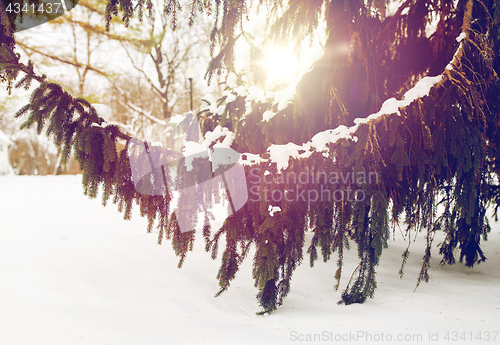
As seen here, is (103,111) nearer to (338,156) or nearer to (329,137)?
(329,137)

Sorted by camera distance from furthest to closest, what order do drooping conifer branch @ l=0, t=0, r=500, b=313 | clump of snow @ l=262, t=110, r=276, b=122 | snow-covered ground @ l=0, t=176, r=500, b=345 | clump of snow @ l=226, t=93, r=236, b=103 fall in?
clump of snow @ l=226, t=93, r=236, b=103, clump of snow @ l=262, t=110, r=276, b=122, drooping conifer branch @ l=0, t=0, r=500, b=313, snow-covered ground @ l=0, t=176, r=500, b=345

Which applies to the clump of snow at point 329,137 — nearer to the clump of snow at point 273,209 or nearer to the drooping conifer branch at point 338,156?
the drooping conifer branch at point 338,156

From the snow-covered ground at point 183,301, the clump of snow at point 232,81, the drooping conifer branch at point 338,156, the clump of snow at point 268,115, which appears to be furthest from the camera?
the clump of snow at point 232,81

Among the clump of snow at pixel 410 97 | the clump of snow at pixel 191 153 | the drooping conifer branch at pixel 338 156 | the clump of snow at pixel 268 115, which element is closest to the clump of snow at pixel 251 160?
the drooping conifer branch at pixel 338 156

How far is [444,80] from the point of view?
299cm

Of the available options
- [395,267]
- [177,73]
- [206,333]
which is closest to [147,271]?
[206,333]

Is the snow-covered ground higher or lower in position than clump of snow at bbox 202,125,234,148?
lower

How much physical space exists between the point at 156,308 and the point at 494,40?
467 cm

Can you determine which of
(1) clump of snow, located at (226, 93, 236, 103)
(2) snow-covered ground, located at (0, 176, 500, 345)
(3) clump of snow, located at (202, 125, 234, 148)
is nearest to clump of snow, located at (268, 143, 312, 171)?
(3) clump of snow, located at (202, 125, 234, 148)

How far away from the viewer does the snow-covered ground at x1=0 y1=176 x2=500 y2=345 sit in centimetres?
275

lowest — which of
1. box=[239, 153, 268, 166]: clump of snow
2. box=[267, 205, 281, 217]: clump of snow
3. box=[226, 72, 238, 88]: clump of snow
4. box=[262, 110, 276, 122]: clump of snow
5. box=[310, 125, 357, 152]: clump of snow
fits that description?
box=[267, 205, 281, 217]: clump of snow

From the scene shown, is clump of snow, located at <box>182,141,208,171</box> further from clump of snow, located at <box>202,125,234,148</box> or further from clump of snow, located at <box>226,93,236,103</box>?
clump of snow, located at <box>226,93,236,103</box>

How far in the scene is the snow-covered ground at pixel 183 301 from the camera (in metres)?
2.75

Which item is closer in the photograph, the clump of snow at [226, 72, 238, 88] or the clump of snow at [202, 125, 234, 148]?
the clump of snow at [202, 125, 234, 148]
